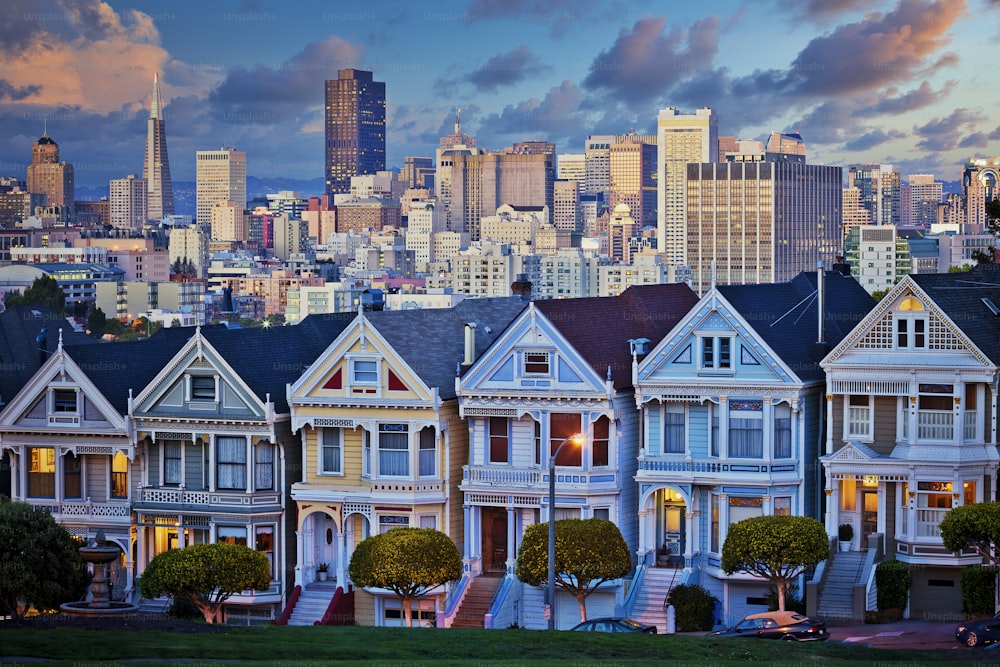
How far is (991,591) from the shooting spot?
4781 cm

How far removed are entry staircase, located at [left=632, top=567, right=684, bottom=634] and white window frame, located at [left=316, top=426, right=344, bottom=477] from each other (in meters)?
8.30

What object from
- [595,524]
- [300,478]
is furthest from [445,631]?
[300,478]

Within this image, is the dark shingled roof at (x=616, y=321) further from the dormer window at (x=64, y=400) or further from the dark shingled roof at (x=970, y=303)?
the dormer window at (x=64, y=400)

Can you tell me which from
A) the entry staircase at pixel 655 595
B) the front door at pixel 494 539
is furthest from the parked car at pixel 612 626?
the front door at pixel 494 539

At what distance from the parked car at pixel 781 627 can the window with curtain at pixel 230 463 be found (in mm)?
14257

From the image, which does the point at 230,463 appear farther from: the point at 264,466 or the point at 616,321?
the point at 616,321

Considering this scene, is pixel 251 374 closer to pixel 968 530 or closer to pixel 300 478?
pixel 300 478

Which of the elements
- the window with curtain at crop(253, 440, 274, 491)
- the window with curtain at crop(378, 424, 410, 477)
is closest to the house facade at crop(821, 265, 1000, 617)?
the window with curtain at crop(378, 424, 410, 477)

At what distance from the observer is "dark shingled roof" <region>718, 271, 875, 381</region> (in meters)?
50.8

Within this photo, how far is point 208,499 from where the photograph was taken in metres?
54.3

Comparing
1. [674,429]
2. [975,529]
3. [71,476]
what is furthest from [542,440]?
[71,476]

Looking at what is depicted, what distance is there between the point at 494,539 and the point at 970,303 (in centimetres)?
1289

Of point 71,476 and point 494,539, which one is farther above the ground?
point 71,476

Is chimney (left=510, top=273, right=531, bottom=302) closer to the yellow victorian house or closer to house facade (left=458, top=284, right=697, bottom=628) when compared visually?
the yellow victorian house
